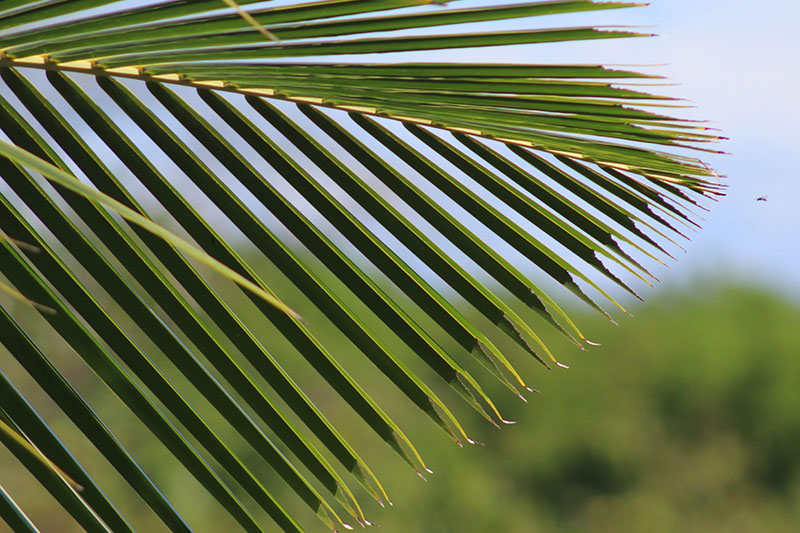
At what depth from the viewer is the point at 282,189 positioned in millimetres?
825

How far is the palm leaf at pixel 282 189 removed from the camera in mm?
617

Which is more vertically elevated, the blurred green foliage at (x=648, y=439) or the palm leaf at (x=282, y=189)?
the palm leaf at (x=282, y=189)

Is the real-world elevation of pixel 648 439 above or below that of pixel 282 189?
below

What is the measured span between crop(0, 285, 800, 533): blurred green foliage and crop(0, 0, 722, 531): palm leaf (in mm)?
18270

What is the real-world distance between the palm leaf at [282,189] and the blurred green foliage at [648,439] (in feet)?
59.9

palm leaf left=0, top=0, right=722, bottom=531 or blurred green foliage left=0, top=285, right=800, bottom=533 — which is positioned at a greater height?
palm leaf left=0, top=0, right=722, bottom=531

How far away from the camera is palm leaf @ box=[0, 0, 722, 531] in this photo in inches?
24.3

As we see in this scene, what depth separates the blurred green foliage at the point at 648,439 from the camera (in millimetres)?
20125

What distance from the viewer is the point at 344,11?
60cm

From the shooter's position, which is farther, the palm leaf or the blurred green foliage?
the blurred green foliage

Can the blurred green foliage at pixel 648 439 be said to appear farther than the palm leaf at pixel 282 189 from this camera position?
Yes

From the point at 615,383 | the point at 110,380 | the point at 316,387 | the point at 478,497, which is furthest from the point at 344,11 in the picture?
the point at 615,383

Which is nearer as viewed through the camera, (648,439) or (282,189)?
(282,189)

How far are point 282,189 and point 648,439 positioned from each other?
76.6 feet
